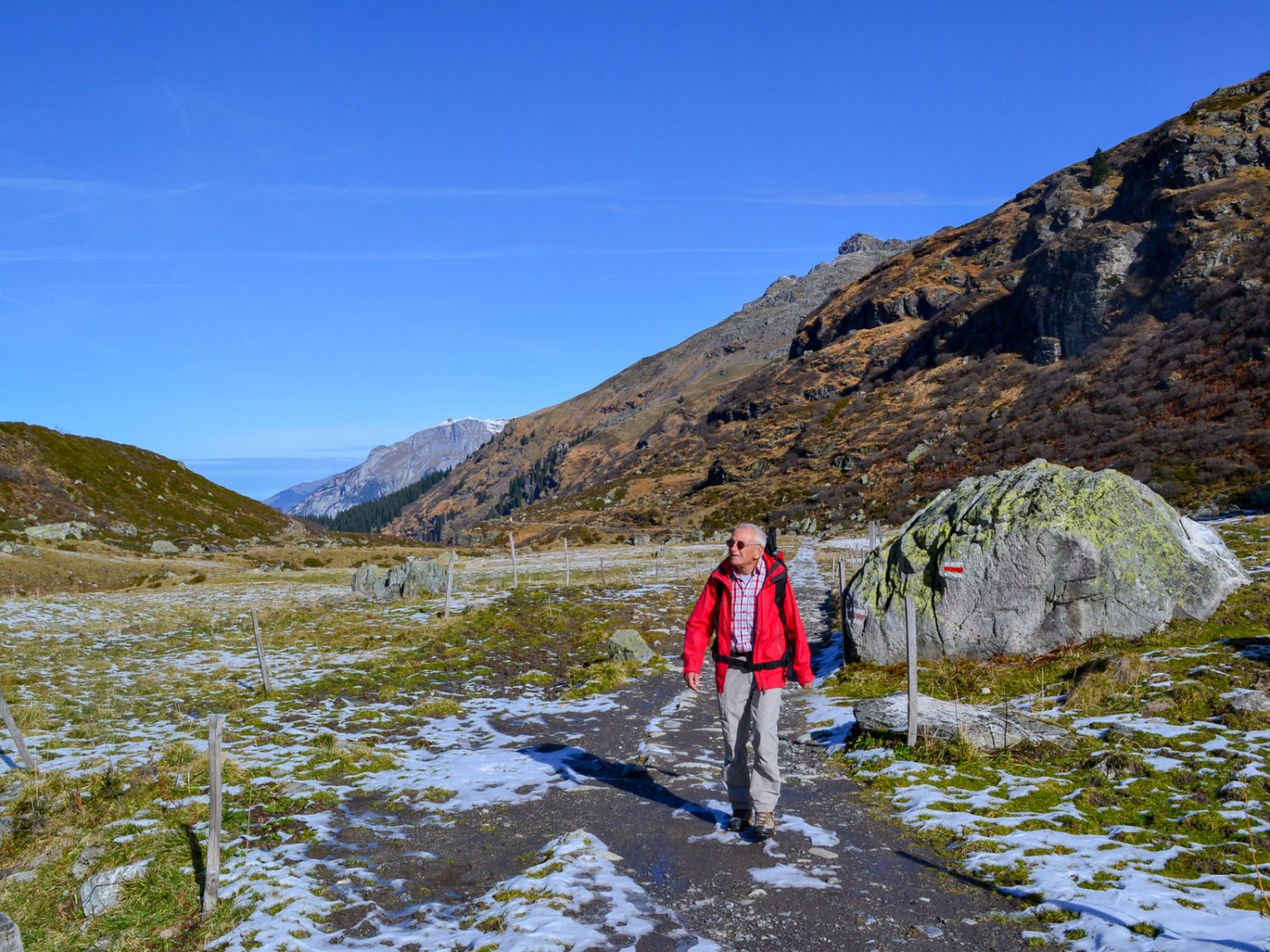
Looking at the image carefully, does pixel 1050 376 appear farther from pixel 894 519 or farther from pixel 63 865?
pixel 63 865

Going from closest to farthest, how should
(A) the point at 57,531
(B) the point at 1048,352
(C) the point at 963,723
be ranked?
1. (C) the point at 963,723
2. (A) the point at 57,531
3. (B) the point at 1048,352

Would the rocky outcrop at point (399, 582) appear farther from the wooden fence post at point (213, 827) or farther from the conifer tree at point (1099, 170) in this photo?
the conifer tree at point (1099, 170)

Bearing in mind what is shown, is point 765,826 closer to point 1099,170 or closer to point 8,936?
point 8,936

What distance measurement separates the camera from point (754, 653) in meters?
7.43

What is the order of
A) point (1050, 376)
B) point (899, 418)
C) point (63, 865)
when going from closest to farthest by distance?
point (63, 865) < point (1050, 376) < point (899, 418)

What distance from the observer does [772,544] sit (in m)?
8.07

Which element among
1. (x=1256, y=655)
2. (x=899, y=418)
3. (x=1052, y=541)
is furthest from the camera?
(x=899, y=418)

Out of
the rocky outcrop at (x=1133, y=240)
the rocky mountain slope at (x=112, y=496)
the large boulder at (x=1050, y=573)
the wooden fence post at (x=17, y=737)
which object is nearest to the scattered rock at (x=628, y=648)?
the large boulder at (x=1050, y=573)

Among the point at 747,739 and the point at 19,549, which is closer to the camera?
the point at 747,739

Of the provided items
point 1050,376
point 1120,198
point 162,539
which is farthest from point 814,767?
point 1120,198

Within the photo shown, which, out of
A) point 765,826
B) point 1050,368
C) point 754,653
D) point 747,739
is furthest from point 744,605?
point 1050,368

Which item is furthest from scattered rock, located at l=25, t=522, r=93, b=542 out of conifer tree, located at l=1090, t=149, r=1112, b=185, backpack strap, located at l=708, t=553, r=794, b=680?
conifer tree, located at l=1090, t=149, r=1112, b=185

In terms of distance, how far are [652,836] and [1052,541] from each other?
916 centimetres

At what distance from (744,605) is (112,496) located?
79818mm
